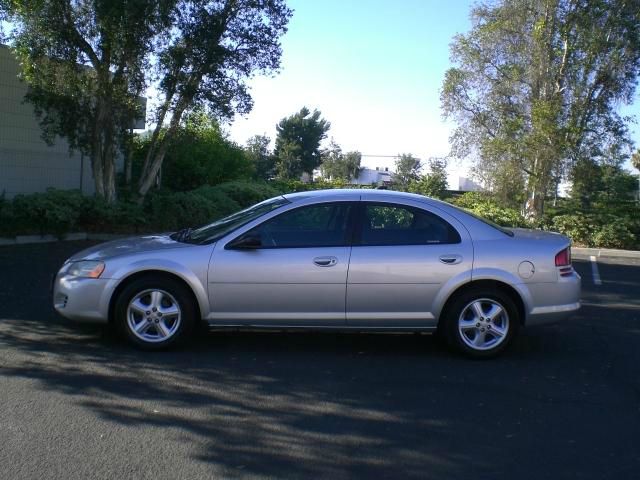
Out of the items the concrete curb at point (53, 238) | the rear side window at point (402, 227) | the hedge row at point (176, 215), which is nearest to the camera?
the rear side window at point (402, 227)

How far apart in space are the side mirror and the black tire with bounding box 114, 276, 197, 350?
1.99 feet

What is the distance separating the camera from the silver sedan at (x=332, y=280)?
6340mm

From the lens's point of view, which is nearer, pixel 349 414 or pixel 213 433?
pixel 213 433

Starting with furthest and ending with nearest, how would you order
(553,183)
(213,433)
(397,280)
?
(553,183), (397,280), (213,433)

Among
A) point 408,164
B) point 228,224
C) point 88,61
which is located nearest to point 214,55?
point 88,61

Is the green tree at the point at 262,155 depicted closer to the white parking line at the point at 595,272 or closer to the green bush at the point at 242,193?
the green bush at the point at 242,193

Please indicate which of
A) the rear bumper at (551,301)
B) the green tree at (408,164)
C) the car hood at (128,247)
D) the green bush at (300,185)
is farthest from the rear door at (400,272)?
the green tree at (408,164)

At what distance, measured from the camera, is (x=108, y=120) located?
15031 millimetres

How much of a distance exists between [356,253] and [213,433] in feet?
7.84

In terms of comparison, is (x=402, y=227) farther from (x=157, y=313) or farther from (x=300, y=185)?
(x=300, y=185)

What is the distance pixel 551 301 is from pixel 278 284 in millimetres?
2579

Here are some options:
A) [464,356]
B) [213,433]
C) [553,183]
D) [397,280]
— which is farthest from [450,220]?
[553,183]

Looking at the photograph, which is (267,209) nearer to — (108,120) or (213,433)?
(213,433)

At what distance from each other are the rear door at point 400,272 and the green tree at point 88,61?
9.00 m
